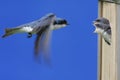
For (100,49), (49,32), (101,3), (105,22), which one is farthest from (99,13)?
(49,32)

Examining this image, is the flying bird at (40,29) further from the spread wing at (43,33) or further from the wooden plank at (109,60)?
the wooden plank at (109,60)

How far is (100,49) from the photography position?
55.6 inches

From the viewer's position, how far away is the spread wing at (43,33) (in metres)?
0.46

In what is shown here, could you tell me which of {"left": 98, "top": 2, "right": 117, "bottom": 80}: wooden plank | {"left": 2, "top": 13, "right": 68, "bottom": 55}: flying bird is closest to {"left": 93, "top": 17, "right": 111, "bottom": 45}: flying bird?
{"left": 2, "top": 13, "right": 68, "bottom": 55}: flying bird

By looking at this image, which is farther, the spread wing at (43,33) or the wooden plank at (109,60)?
the wooden plank at (109,60)

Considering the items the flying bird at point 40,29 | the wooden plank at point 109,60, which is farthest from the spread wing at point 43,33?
the wooden plank at point 109,60

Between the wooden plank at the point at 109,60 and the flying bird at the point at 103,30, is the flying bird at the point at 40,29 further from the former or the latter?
the wooden plank at the point at 109,60

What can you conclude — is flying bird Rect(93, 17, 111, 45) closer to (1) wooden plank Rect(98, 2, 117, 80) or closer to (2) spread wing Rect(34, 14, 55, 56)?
(2) spread wing Rect(34, 14, 55, 56)

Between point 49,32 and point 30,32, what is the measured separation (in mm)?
34

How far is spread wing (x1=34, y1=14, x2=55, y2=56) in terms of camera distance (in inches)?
18.3

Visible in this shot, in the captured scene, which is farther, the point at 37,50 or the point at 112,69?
the point at 112,69

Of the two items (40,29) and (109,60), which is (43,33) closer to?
(40,29)

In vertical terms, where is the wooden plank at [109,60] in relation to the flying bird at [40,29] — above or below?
above

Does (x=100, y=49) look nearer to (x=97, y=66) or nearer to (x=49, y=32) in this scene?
(x=97, y=66)
